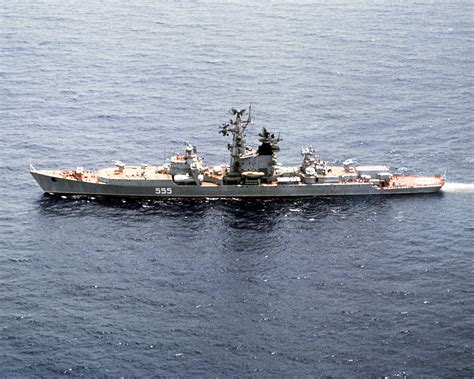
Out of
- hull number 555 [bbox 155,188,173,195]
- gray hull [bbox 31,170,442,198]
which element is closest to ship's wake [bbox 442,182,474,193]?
gray hull [bbox 31,170,442,198]

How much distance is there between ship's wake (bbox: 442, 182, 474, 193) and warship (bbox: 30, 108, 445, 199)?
196cm

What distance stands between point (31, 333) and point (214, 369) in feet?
100

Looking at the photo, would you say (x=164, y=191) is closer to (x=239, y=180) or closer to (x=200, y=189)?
(x=200, y=189)

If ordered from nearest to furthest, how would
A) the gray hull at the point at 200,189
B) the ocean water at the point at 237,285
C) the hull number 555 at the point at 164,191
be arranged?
the ocean water at the point at 237,285 → the gray hull at the point at 200,189 → the hull number 555 at the point at 164,191

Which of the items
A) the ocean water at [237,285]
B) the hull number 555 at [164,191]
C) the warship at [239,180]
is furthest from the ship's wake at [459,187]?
the hull number 555 at [164,191]

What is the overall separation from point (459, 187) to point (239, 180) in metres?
50.4

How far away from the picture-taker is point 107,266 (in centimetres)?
15188

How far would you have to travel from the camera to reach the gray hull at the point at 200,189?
605ft

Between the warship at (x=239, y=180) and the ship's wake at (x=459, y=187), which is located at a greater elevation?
the warship at (x=239, y=180)

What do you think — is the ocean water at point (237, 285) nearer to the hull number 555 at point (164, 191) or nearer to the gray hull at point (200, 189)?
the gray hull at point (200, 189)

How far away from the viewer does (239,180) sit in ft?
612

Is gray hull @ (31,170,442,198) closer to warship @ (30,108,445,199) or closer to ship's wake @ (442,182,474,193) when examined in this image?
warship @ (30,108,445,199)

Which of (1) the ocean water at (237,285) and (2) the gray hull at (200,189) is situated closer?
(1) the ocean water at (237,285)

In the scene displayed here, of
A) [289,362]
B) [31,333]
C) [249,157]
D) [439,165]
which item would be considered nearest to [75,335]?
[31,333]
